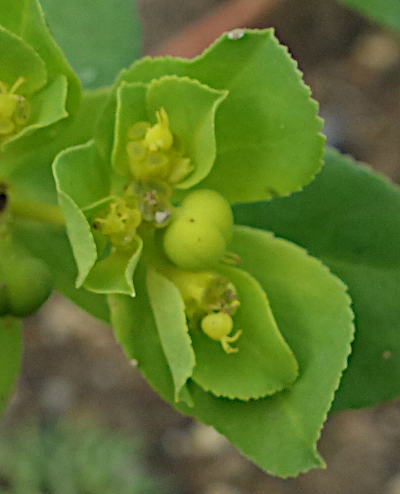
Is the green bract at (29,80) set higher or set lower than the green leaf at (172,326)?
higher

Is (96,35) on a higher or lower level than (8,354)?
higher

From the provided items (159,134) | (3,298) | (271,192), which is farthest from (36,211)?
(271,192)

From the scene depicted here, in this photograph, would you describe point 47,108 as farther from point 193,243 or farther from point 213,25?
point 213,25

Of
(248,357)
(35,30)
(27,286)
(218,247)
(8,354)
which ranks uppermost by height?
(35,30)

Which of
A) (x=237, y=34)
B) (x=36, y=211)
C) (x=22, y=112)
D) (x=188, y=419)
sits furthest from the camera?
(x=188, y=419)

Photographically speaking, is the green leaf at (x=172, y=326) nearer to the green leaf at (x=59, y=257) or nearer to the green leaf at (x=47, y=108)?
the green leaf at (x=59, y=257)

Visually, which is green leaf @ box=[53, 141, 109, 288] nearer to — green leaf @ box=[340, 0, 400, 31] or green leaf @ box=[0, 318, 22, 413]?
green leaf @ box=[0, 318, 22, 413]

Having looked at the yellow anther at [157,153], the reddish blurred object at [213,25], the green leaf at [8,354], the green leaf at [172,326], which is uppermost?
the yellow anther at [157,153]

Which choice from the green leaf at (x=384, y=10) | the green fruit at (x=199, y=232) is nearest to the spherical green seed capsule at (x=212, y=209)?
the green fruit at (x=199, y=232)
